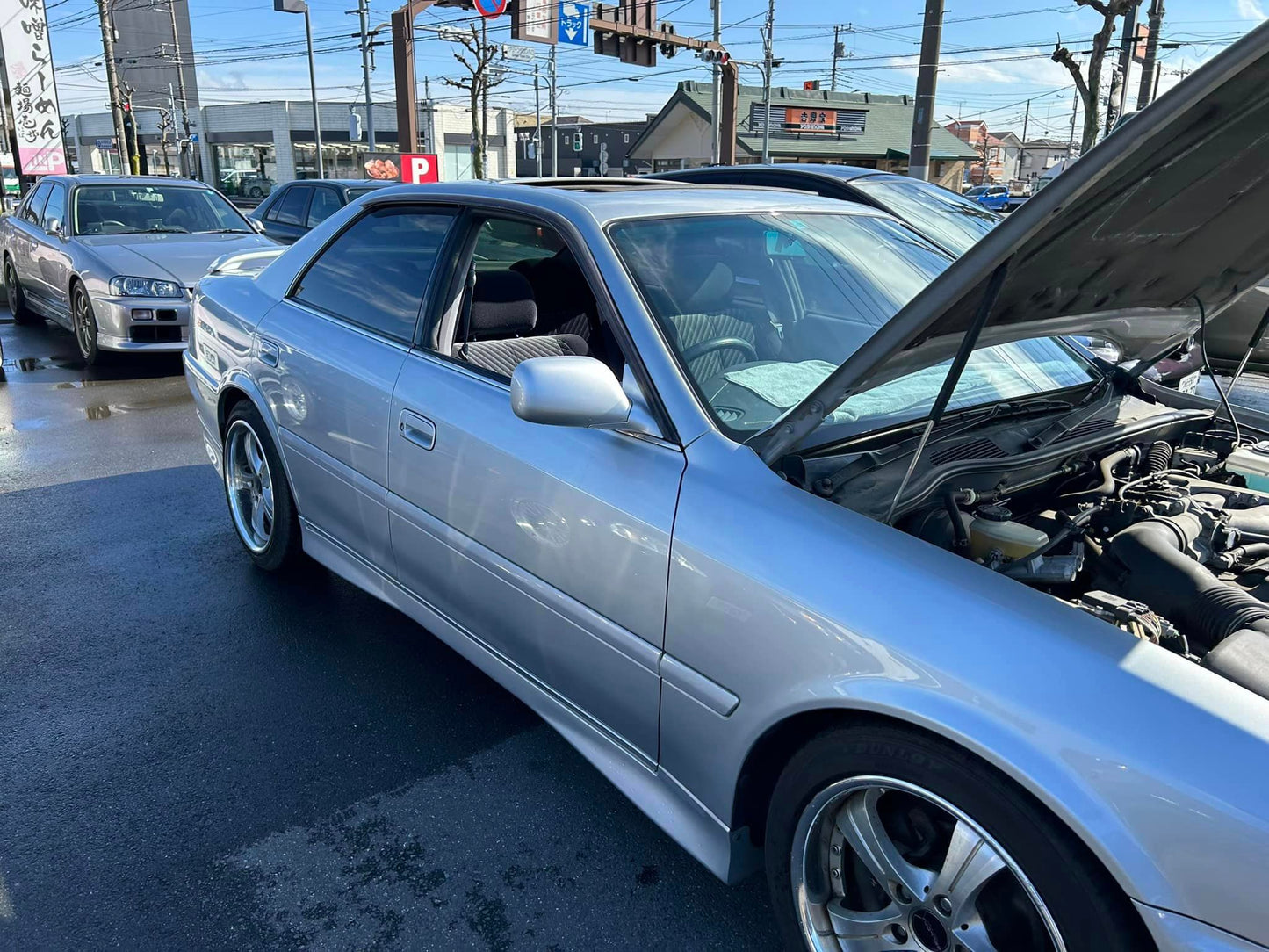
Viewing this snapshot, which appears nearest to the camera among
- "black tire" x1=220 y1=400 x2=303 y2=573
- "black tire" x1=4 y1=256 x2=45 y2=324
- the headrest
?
the headrest

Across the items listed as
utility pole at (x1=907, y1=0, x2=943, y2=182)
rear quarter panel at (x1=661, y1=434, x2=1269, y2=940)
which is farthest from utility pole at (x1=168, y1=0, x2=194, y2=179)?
rear quarter panel at (x1=661, y1=434, x2=1269, y2=940)

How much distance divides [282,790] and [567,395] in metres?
1.49

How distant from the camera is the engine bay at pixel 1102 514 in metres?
1.91

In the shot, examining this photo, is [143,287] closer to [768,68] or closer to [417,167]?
[417,167]

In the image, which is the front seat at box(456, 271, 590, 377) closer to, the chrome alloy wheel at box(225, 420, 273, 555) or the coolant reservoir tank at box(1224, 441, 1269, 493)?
the chrome alloy wheel at box(225, 420, 273, 555)

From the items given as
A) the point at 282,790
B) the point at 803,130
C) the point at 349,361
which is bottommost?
the point at 282,790

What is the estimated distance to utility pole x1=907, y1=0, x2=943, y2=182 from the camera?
1386 cm

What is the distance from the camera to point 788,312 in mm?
2607

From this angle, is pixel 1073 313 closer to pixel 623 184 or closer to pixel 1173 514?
pixel 1173 514

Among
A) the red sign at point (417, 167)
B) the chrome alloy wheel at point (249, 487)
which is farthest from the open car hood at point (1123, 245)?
the red sign at point (417, 167)

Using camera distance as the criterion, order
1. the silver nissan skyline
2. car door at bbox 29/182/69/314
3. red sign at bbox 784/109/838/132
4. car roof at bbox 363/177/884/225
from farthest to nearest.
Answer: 1. red sign at bbox 784/109/838/132
2. car door at bbox 29/182/69/314
3. car roof at bbox 363/177/884/225
4. the silver nissan skyline

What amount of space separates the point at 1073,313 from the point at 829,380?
0.73 meters

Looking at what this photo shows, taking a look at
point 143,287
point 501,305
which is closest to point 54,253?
point 143,287

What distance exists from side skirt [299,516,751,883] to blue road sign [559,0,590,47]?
62.7ft
